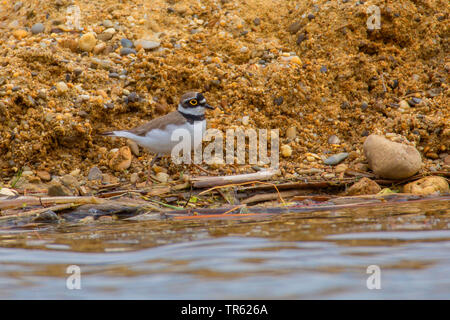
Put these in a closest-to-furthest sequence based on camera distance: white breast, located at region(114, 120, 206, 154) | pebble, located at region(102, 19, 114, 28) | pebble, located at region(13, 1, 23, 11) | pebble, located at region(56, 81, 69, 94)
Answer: white breast, located at region(114, 120, 206, 154) → pebble, located at region(56, 81, 69, 94) → pebble, located at region(102, 19, 114, 28) → pebble, located at region(13, 1, 23, 11)

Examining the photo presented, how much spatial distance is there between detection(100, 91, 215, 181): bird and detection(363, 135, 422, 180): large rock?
190cm

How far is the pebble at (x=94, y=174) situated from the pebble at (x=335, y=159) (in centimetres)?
260

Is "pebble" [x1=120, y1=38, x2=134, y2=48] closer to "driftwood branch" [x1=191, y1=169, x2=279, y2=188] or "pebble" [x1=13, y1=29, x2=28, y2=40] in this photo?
"pebble" [x1=13, y1=29, x2=28, y2=40]

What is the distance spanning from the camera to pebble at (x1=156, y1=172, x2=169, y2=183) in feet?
21.3

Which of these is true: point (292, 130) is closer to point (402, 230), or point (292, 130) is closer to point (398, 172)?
point (398, 172)

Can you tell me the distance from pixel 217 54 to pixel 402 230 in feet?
13.4

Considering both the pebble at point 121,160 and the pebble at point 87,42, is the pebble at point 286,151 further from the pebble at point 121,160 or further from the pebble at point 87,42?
the pebble at point 87,42

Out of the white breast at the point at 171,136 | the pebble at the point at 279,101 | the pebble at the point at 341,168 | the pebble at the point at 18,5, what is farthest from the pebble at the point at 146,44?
the pebble at the point at 341,168

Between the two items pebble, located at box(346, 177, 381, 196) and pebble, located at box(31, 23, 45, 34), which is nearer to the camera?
pebble, located at box(346, 177, 381, 196)

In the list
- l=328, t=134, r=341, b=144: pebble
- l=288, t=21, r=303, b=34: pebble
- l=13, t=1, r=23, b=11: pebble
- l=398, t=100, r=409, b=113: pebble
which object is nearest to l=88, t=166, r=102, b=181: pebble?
l=328, t=134, r=341, b=144: pebble

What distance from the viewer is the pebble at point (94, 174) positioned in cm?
650

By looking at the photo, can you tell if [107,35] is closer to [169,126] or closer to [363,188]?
[169,126]

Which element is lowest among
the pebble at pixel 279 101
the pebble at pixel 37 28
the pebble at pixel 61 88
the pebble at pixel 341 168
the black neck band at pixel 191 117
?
the pebble at pixel 341 168
